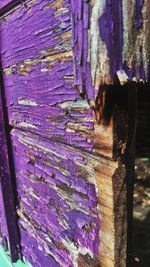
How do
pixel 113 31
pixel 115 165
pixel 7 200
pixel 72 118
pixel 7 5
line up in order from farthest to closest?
pixel 7 200 → pixel 7 5 → pixel 72 118 → pixel 115 165 → pixel 113 31

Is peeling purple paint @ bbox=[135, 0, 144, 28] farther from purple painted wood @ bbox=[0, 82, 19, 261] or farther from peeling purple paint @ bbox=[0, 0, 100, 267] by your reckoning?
purple painted wood @ bbox=[0, 82, 19, 261]

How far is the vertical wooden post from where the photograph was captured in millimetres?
689

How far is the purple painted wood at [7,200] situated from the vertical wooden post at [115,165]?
61 centimetres

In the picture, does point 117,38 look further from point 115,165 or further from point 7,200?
point 7,200

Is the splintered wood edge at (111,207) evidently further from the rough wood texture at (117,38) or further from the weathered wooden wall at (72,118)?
the rough wood texture at (117,38)

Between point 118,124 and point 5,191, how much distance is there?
0.77 meters

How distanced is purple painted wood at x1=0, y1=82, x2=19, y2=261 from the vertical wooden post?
611 millimetres

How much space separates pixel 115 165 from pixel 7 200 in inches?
29.1

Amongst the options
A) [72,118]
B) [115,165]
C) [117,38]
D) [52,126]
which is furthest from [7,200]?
[117,38]

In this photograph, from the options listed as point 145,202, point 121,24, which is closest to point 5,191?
point 121,24

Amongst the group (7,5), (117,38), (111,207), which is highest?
(7,5)

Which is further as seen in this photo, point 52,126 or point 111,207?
point 52,126

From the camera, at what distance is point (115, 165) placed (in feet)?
2.39

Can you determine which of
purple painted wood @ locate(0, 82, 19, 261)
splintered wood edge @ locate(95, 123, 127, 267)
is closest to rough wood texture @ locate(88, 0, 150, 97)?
splintered wood edge @ locate(95, 123, 127, 267)
